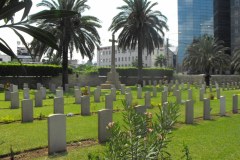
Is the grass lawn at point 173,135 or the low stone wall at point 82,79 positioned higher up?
the low stone wall at point 82,79

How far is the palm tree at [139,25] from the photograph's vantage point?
4162cm

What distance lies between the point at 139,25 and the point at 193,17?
6726 centimetres

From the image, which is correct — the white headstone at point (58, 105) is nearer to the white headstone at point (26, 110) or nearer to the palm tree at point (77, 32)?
the white headstone at point (26, 110)

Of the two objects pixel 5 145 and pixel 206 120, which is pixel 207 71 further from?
pixel 5 145

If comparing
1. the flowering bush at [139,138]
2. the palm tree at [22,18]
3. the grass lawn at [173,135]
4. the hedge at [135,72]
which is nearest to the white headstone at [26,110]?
the grass lawn at [173,135]

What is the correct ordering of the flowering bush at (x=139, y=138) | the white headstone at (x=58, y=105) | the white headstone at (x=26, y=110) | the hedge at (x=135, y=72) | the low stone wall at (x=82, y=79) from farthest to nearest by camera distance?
the hedge at (x=135, y=72) < the low stone wall at (x=82, y=79) < the white headstone at (x=58, y=105) < the white headstone at (x=26, y=110) < the flowering bush at (x=139, y=138)

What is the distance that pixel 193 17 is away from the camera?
105 metres

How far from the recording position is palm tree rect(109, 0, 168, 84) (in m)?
41.6

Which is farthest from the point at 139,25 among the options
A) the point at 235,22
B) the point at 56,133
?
the point at 235,22

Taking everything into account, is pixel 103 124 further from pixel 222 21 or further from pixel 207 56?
pixel 222 21

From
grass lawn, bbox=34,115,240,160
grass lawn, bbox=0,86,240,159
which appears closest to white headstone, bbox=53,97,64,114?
grass lawn, bbox=0,86,240,159

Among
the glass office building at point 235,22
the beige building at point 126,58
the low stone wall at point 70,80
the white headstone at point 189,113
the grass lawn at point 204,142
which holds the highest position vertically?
→ the glass office building at point 235,22

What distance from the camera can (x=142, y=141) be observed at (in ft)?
13.9

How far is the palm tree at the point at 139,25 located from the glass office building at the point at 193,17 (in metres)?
61.3
